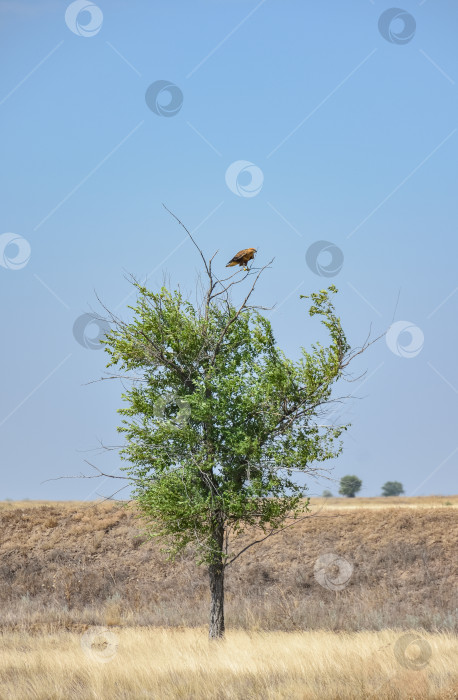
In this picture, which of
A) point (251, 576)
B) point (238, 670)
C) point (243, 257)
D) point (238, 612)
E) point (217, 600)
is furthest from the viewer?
point (251, 576)

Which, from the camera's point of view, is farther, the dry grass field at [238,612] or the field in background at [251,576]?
the field in background at [251,576]

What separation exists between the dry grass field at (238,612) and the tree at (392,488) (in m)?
72.0

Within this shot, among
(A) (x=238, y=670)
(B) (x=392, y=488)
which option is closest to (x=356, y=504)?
(A) (x=238, y=670)

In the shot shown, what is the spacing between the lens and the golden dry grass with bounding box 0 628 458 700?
12.3 meters

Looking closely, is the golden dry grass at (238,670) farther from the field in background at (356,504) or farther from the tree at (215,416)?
the field in background at (356,504)

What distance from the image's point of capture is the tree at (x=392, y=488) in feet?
350

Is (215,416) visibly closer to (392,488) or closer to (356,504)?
(356,504)

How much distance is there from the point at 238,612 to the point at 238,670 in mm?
11551

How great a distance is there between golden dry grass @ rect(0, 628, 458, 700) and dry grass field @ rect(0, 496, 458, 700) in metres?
0.05

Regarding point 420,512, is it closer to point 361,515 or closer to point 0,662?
point 361,515

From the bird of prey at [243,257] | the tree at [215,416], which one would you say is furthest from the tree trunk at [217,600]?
the bird of prey at [243,257]

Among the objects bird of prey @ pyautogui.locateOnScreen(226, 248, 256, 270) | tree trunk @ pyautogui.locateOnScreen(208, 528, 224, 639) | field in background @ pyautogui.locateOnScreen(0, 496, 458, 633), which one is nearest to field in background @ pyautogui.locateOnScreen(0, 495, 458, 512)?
field in background @ pyautogui.locateOnScreen(0, 496, 458, 633)

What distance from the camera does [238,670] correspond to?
14.3 meters

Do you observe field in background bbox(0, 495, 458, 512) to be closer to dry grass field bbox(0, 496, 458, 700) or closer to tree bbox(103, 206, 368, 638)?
dry grass field bbox(0, 496, 458, 700)
